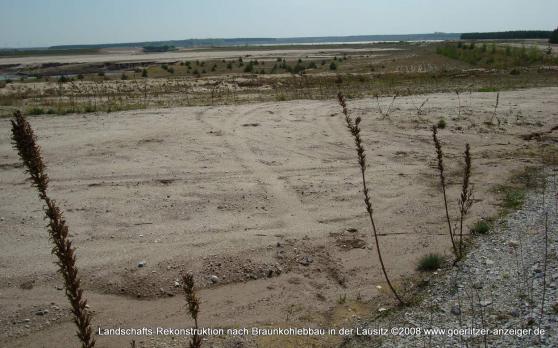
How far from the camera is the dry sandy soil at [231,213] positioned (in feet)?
17.9

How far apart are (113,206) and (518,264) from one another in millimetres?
6407

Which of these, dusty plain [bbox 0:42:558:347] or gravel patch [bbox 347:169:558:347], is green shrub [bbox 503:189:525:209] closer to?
dusty plain [bbox 0:42:558:347]

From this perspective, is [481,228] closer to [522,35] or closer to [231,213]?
[231,213]

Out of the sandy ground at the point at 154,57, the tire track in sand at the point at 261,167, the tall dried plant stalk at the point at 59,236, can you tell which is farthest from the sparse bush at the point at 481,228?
the sandy ground at the point at 154,57

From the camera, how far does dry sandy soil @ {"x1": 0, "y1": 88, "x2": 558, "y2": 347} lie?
545 cm

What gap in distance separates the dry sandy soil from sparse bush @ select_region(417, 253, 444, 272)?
0.64 feet

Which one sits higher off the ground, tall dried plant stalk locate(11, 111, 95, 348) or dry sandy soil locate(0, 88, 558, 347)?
tall dried plant stalk locate(11, 111, 95, 348)

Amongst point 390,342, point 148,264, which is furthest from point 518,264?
point 148,264

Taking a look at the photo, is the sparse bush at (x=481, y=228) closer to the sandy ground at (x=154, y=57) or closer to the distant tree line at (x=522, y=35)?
the sandy ground at (x=154, y=57)

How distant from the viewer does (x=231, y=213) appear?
312 inches

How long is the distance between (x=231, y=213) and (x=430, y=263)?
342 centimetres

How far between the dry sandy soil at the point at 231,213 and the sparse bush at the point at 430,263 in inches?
7.7

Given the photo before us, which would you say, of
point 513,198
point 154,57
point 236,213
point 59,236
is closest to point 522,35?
point 154,57

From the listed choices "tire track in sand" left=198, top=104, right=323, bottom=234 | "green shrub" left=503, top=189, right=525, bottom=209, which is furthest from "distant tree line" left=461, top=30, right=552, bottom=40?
"green shrub" left=503, top=189, right=525, bottom=209
